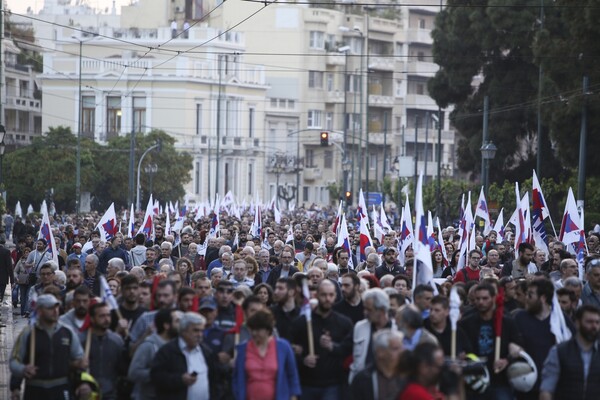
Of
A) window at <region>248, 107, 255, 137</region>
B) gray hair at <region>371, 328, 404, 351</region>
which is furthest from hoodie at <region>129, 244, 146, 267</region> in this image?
window at <region>248, 107, 255, 137</region>

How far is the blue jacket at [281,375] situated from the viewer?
1166 centimetres

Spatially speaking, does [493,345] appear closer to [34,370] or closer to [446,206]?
[34,370]

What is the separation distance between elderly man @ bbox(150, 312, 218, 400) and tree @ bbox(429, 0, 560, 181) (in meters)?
42.2

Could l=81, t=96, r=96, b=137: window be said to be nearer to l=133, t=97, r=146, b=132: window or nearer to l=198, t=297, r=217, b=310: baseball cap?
l=133, t=97, r=146, b=132: window

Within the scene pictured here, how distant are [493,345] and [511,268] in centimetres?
889

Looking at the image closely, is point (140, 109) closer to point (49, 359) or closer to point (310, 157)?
point (310, 157)

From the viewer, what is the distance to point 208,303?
43.7 feet

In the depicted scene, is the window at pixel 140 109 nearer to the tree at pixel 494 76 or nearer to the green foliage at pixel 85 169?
the green foliage at pixel 85 169

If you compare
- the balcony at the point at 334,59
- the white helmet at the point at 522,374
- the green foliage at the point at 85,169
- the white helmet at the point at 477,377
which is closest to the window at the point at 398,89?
the balcony at the point at 334,59

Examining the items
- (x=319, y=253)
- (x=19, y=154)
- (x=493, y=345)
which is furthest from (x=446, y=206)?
(x=493, y=345)

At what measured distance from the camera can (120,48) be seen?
340 feet

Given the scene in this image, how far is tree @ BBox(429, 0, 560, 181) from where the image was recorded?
178 ft

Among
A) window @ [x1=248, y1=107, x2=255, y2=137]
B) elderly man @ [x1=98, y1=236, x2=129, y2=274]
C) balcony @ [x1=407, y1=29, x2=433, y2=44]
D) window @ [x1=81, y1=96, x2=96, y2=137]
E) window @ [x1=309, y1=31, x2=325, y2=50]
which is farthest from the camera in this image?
balcony @ [x1=407, y1=29, x2=433, y2=44]

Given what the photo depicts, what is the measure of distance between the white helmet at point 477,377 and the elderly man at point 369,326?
0.69 metres
